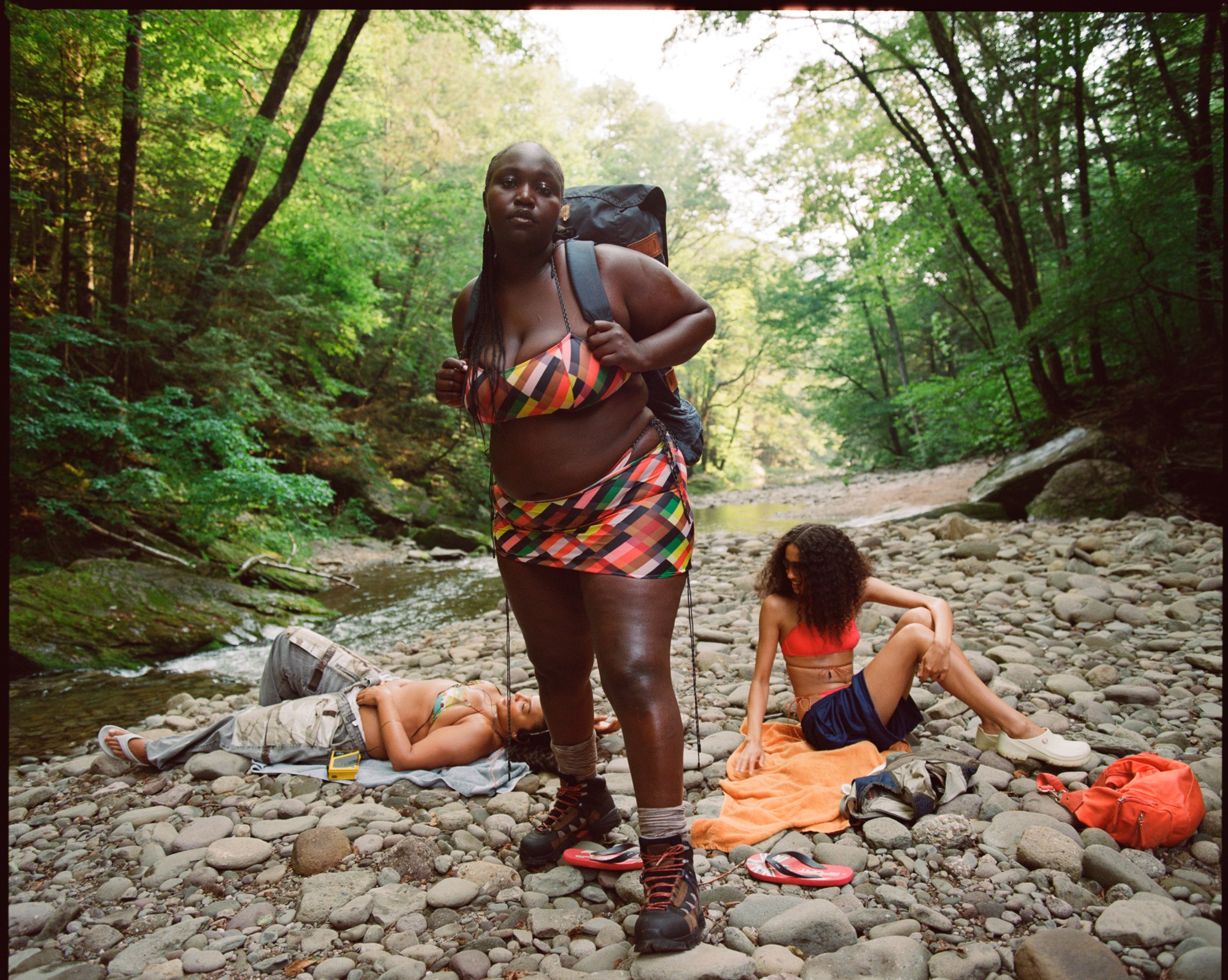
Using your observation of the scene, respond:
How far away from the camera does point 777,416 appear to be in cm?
4397

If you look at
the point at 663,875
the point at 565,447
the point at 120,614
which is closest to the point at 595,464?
the point at 565,447

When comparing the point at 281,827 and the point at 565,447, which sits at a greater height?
the point at 565,447

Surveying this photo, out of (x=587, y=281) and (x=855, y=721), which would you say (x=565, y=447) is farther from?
(x=855, y=721)

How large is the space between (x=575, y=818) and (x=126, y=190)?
341 inches

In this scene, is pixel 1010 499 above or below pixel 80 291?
below

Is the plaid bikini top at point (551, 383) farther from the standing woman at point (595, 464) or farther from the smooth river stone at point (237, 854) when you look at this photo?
the smooth river stone at point (237, 854)

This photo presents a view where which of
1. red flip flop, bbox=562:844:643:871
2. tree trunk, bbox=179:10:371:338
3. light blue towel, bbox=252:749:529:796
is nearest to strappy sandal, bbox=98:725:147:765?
light blue towel, bbox=252:749:529:796

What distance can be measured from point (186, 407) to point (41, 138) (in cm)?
288

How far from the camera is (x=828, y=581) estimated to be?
3.35 meters

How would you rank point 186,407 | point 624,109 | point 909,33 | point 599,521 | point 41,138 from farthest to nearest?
point 624,109
point 909,33
point 186,407
point 41,138
point 599,521

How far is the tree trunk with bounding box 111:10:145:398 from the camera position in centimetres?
745

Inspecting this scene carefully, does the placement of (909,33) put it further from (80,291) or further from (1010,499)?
(80,291)

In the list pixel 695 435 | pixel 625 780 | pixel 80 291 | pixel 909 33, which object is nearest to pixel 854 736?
pixel 625 780

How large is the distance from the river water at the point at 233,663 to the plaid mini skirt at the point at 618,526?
9.23 feet
